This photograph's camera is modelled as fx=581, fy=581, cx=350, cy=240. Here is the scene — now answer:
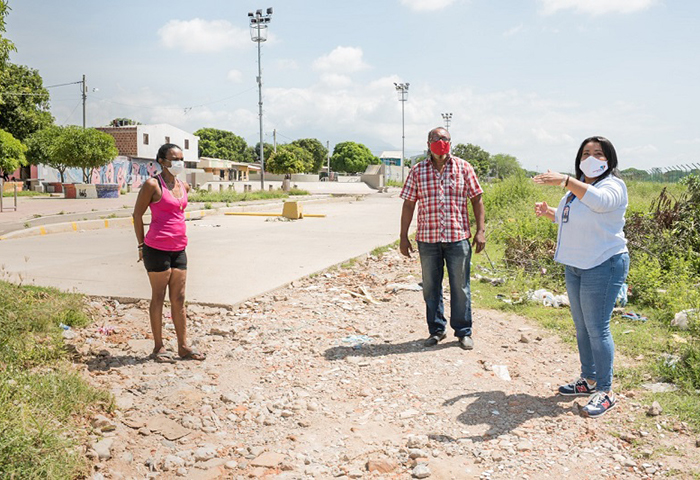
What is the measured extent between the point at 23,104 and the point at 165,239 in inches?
1833

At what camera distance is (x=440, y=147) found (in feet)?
15.8

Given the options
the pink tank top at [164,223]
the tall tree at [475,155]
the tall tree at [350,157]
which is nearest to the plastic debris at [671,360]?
the pink tank top at [164,223]

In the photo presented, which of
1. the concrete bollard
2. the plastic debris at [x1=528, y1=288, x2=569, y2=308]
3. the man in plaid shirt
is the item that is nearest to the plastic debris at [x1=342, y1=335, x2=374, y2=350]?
the man in plaid shirt

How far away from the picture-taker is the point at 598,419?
365 centimetres

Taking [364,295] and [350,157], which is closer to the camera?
[364,295]

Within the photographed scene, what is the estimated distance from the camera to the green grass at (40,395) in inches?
110

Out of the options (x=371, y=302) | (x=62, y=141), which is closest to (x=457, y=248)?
(x=371, y=302)

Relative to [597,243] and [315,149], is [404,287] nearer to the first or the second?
[597,243]

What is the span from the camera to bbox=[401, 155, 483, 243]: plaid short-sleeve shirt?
194 inches

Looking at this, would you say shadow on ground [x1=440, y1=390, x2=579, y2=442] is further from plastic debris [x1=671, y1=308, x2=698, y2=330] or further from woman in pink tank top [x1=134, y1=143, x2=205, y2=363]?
woman in pink tank top [x1=134, y1=143, x2=205, y2=363]

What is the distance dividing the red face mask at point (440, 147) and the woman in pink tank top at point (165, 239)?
2073 millimetres

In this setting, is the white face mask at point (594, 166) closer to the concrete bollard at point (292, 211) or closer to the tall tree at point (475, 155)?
the concrete bollard at point (292, 211)

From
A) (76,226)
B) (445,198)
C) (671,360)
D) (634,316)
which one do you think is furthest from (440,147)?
(76,226)

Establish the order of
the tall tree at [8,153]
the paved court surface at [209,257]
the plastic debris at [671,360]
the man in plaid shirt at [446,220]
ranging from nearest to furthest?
the plastic debris at [671,360], the man in plaid shirt at [446,220], the paved court surface at [209,257], the tall tree at [8,153]
